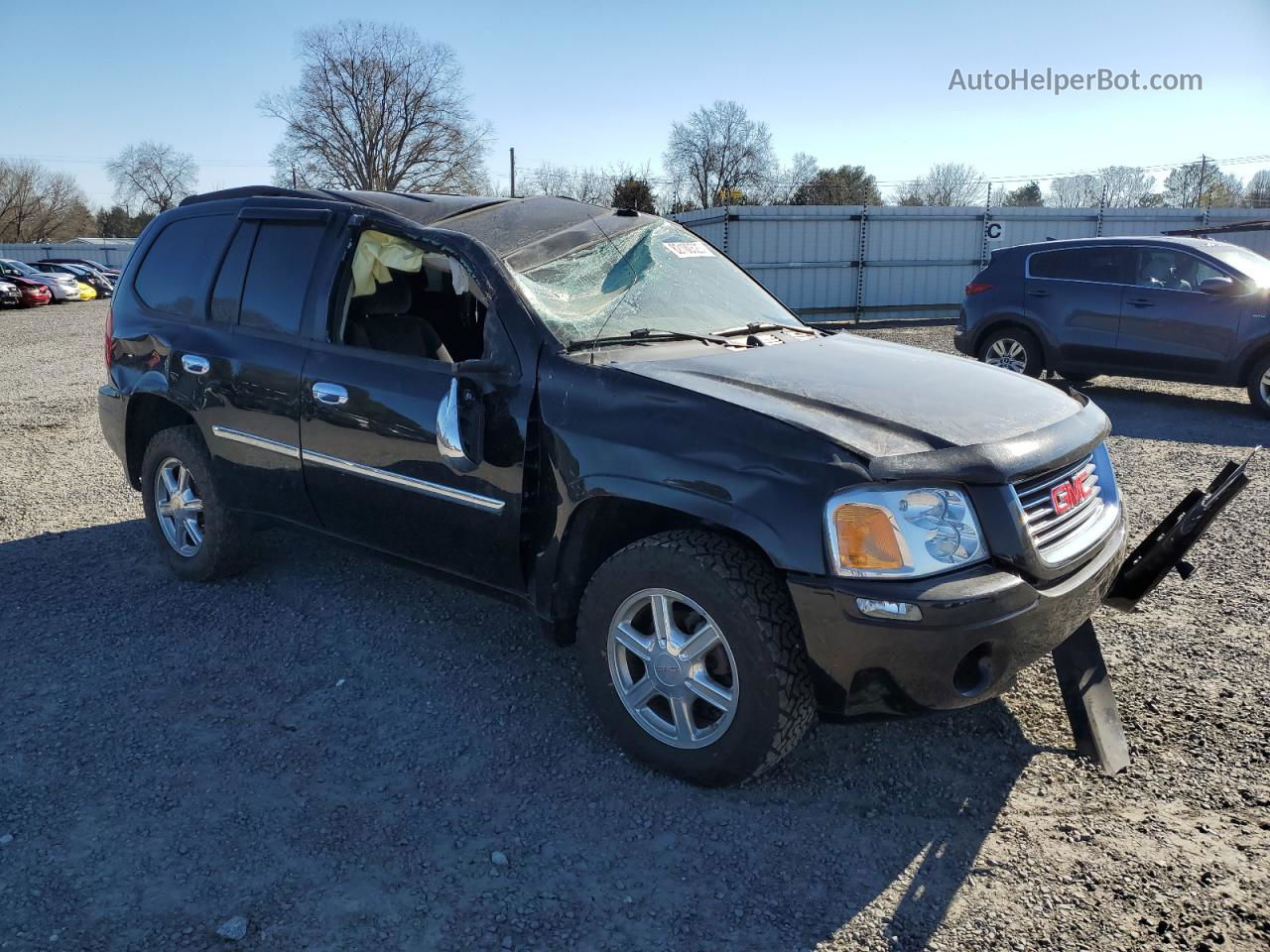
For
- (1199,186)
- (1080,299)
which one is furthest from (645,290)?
(1199,186)

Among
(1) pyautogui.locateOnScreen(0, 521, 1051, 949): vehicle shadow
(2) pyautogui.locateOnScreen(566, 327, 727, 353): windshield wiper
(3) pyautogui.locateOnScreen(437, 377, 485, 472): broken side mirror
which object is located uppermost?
(2) pyautogui.locateOnScreen(566, 327, 727, 353): windshield wiper

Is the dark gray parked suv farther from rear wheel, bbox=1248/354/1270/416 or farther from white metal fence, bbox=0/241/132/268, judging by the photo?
white metal fence, bbox=0/241/132/268

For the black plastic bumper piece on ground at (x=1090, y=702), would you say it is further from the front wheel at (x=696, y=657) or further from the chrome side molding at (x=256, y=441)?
the chrome side molding at (x=256, y=441)

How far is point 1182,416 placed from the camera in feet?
30.9

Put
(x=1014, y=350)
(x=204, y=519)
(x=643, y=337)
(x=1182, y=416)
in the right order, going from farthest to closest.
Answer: (x=1014, y=350)
(x=1182, y=416)
(x=204, y=519)
(x=643, y=337)

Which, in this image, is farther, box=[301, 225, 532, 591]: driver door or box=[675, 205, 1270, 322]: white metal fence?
box=[675, 205, 1270, 322]: white metal fence

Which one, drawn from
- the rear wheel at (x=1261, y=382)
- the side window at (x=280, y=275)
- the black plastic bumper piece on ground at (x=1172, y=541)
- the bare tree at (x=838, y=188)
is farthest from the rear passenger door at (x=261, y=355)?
the bare tree at (x=838, y=188)

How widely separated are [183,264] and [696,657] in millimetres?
3492

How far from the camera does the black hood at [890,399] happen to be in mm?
2807

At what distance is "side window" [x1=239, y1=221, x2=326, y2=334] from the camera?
414cm

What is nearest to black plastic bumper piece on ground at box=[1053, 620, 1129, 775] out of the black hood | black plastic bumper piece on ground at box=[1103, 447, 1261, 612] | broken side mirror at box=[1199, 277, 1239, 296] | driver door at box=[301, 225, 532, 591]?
black plastic bumper piece on ground at box=[1103, 447, 1261, 612]

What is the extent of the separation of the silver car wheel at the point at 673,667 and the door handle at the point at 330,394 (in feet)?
5.07

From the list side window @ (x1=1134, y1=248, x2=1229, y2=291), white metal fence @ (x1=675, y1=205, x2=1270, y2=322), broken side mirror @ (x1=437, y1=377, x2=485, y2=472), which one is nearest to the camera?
broken side mirror @ (x1=437, y1=377, x2=485, y2=472)

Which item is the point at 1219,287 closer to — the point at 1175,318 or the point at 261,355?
the point at 1175,318
